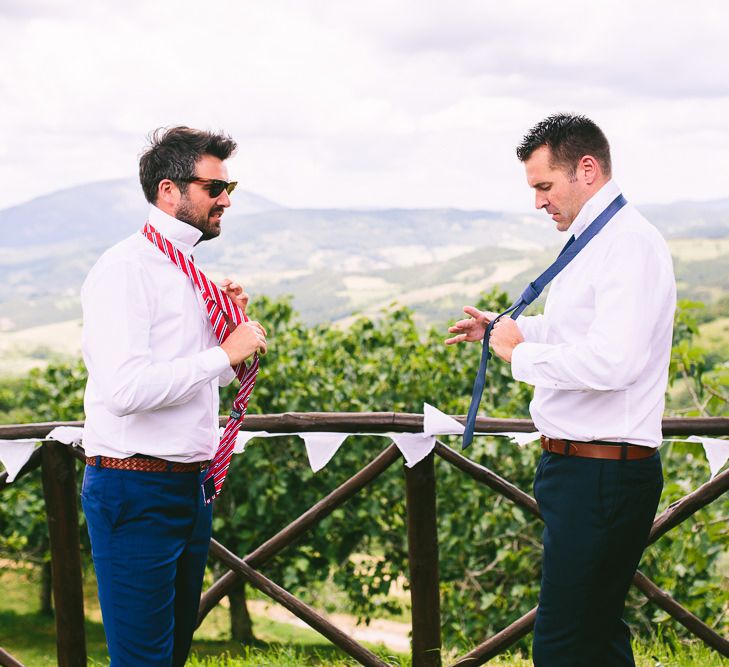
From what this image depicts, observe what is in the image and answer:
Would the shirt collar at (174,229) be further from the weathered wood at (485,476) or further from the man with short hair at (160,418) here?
the weathered wood at (485,476)

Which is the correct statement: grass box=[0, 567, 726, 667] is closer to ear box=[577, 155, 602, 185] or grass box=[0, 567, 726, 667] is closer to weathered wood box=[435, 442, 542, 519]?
weathered wood box=[435, 442, 542, 519]

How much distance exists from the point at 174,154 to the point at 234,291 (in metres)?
0.41

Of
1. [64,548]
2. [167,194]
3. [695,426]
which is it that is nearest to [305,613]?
[64,548]

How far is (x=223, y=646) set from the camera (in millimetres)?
13406

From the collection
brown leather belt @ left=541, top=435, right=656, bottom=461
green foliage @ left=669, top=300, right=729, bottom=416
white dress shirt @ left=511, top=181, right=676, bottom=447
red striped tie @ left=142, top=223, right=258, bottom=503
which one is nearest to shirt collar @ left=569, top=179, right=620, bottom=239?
white dress shirt @ left=511, top=181, right=676, bottom=447

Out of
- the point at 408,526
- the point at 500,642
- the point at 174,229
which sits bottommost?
the point at 500,642

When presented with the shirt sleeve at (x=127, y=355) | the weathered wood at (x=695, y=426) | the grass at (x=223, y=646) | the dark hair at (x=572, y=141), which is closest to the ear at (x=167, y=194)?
the shirt sleeve at (x=127, y=355)

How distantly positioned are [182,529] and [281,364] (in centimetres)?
786

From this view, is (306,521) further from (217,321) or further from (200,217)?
(200,217)

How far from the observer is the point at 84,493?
2.46 metres

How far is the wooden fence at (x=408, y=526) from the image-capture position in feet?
10.1

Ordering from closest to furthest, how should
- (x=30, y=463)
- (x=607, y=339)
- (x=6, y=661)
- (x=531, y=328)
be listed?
(x=607, y=339)
(x=531, y=328)
(x=30, y=463)
(x=6, y=661)

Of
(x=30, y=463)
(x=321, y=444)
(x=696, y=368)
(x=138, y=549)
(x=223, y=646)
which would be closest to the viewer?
(x=138, y=549)

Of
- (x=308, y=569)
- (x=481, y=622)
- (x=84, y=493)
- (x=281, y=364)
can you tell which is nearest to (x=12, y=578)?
(x=308, y=569)
